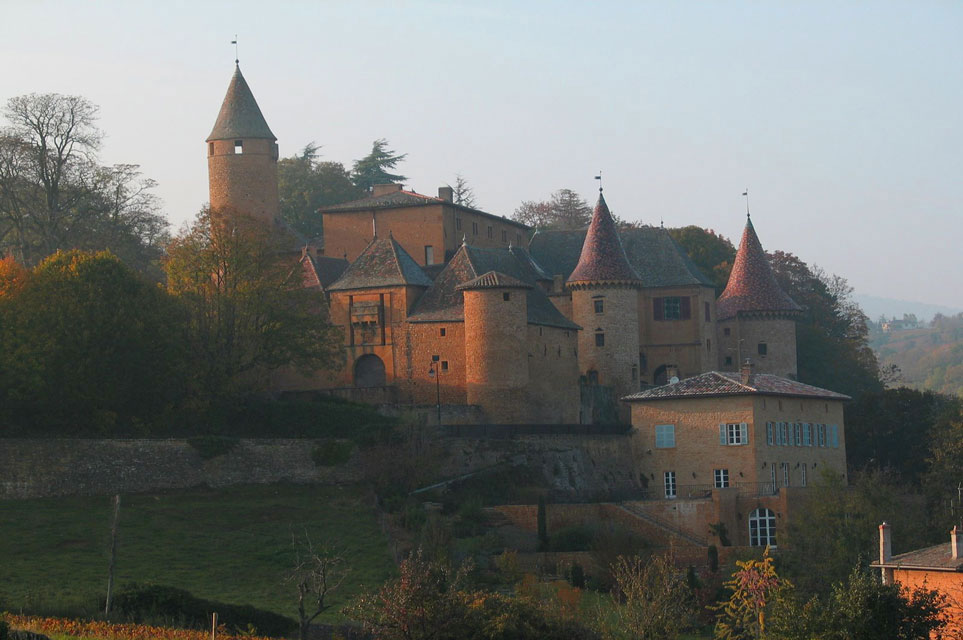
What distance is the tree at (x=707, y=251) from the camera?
90062mm

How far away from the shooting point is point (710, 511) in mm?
57719

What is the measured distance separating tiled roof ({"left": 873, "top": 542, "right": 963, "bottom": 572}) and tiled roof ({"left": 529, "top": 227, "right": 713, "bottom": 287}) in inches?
1443

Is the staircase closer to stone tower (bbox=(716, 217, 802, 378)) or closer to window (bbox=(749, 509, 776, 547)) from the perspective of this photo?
window (bbox=(749, 509, 776, 547))

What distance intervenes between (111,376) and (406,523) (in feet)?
35.8

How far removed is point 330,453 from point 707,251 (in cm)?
3854

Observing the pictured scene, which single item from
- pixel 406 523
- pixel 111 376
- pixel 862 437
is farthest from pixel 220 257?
pixel 862 437

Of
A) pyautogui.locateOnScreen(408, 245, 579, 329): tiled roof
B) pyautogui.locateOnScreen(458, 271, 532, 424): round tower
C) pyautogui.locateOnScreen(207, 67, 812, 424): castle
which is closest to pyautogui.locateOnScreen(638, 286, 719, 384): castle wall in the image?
pyautogui.locateOnScreen(207, 67, 812, 424): castle

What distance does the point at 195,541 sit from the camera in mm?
51375

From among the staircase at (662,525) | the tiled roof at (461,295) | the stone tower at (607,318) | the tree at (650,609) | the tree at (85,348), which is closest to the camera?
the tree at (650,609)

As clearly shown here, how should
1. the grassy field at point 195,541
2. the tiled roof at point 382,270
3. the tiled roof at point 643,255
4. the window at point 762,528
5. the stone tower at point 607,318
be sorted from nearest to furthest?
the grassy field at point 195,541 → the window at point 762,528 → the tiled roof at point 382,270 → the stone tower at point 607,318 → the tiled roof at point 643,255

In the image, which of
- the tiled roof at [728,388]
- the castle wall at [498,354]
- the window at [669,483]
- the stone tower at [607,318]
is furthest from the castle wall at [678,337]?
the window at [669,483]

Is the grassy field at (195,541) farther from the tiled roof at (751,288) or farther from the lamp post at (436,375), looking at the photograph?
the tiled roof at (751,288)

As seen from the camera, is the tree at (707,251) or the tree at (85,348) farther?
the tree at (707,251)

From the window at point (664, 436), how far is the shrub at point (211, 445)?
15.5 metres
